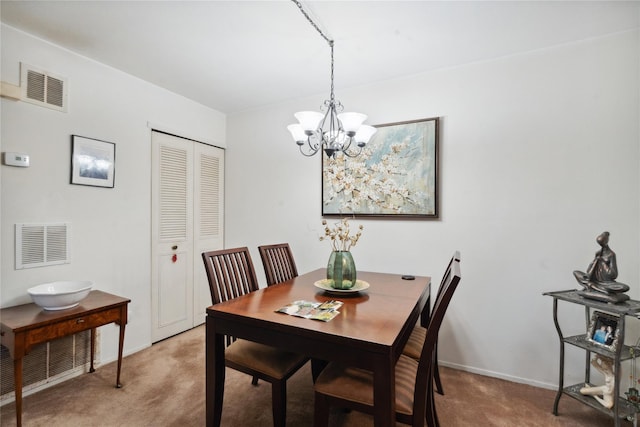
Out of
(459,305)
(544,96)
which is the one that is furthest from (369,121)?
(459,305)

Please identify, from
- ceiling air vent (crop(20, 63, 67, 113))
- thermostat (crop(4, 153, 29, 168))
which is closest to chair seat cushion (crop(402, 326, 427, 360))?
thermostat (crop(4, 153, 29, 168))

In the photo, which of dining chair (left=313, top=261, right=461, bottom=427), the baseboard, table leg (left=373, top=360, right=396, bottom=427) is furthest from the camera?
the baseboard

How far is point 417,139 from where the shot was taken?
2.66 metres

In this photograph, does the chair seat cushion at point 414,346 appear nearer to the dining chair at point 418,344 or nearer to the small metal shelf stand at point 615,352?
the dining chair at point 418,344

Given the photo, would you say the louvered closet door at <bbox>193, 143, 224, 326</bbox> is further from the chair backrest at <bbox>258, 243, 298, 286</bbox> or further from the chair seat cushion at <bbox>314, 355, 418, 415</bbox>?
the chair seat cushion at <bbox>314, 355, 418, 415</bbox>

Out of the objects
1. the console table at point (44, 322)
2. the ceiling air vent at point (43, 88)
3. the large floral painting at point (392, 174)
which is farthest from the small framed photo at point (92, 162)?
the large floral painting at point (392, 174)

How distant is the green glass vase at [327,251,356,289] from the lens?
1902 mm

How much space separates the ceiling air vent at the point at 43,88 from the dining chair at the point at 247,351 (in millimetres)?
1705

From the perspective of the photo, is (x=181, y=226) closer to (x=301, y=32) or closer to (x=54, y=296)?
(x=54, y=296)

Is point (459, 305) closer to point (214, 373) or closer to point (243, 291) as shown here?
point (243, 291)

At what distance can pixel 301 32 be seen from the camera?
6.87 ft

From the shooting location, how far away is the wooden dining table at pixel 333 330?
119cm

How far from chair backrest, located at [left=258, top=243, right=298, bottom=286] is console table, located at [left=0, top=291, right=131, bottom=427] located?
1037 millimetres

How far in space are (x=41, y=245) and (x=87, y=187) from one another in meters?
0.53
